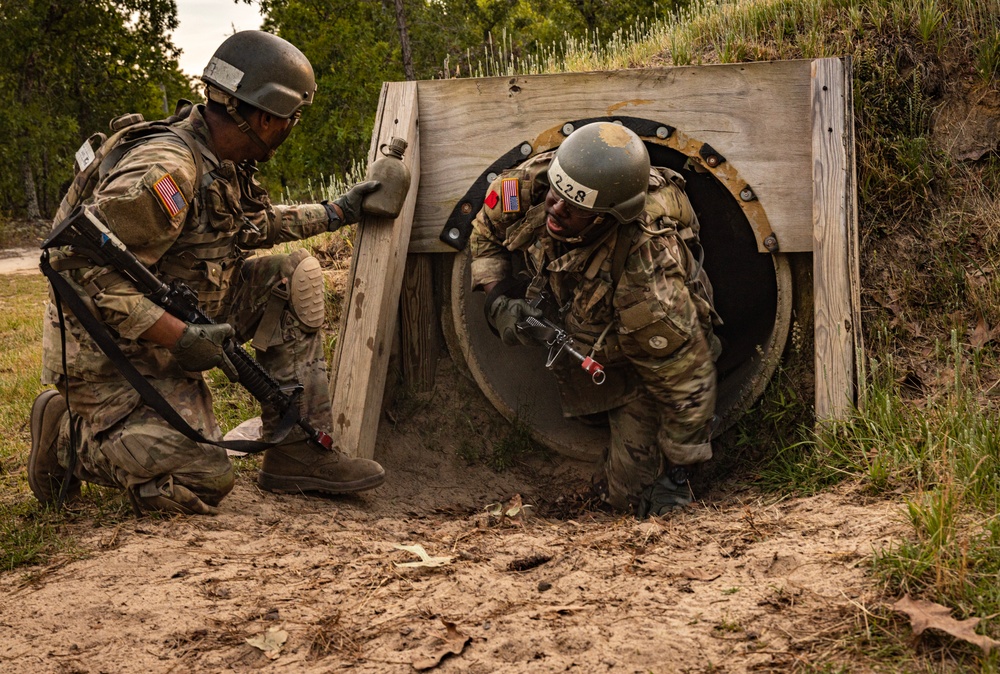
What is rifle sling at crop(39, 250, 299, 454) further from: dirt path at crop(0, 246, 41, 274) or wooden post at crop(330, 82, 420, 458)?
dirt path at crop(0, 246, 41, 274)

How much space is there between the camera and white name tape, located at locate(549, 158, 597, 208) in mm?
3496

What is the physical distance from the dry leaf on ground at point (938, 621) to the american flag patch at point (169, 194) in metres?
2.51

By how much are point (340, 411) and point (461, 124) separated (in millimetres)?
1493

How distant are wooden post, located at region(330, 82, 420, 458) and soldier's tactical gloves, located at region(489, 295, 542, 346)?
0.54 metres

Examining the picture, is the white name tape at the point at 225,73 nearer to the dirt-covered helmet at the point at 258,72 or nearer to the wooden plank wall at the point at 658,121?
the dirt-covered helmet at the point at 258,72

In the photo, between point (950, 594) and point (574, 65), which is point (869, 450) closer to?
point (950, 594)

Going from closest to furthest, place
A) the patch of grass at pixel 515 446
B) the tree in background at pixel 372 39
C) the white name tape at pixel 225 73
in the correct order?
the white name tape at pixel 225 73
the patch of grass at pixel 515 446
the tree in background at pixel 372 39

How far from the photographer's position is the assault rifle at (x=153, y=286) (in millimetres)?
3053

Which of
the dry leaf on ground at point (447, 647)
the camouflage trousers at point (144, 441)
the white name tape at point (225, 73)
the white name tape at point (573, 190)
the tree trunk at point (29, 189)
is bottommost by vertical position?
the dry leaf on ground at point (447, 647)

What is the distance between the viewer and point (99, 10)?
21.6 meters

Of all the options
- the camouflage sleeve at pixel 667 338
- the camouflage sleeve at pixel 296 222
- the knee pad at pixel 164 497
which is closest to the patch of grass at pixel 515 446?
the camouflage sleeve at pixel 667 338

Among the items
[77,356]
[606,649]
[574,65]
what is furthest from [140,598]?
[574,65]

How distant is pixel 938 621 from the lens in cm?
206

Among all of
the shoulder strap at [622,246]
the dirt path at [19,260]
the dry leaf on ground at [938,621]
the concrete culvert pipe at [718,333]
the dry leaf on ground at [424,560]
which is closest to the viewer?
the dry leaf on ground at [938,621]
